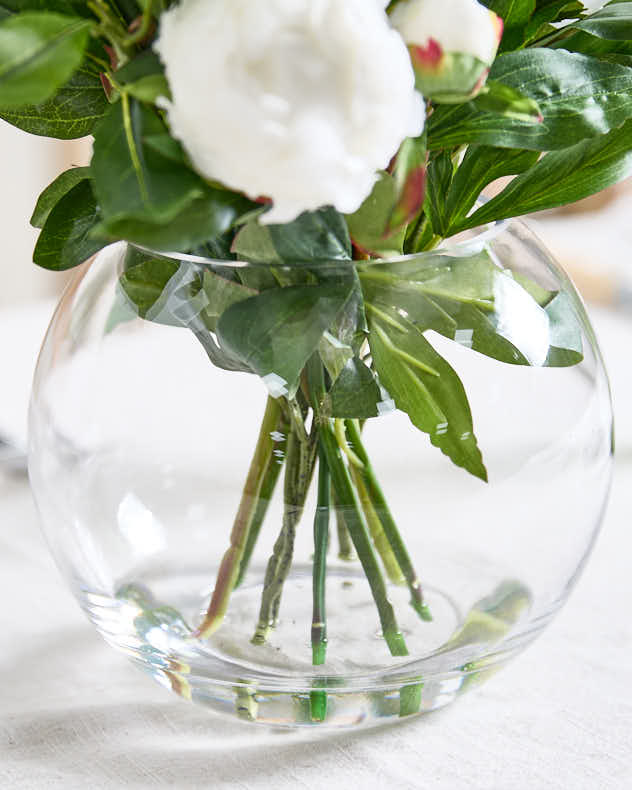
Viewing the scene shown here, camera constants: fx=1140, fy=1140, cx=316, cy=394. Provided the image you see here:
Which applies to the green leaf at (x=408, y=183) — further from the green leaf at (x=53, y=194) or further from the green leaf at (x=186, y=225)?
the green leaf at (x=53, y=194)

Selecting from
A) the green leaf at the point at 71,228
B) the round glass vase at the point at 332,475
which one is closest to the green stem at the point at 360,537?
the round glass vase at the point at 332,475

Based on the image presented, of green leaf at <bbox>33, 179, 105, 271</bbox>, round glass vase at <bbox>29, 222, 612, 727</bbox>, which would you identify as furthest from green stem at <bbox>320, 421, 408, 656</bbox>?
green leaf at <bbox>33, 179, 105, 271</bbox>

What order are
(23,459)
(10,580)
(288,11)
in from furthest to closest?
1. (23,459)
2. (10,580)
3. (288,11)

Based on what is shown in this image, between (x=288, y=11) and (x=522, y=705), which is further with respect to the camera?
(x=522, y=705)

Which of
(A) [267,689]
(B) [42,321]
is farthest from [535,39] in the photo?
(B) [42,321]

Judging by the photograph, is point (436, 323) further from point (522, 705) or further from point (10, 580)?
point (10, 580)

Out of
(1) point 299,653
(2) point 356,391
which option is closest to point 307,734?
(1) point 299,653

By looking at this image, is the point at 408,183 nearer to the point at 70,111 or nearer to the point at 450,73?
the point at 450,73
